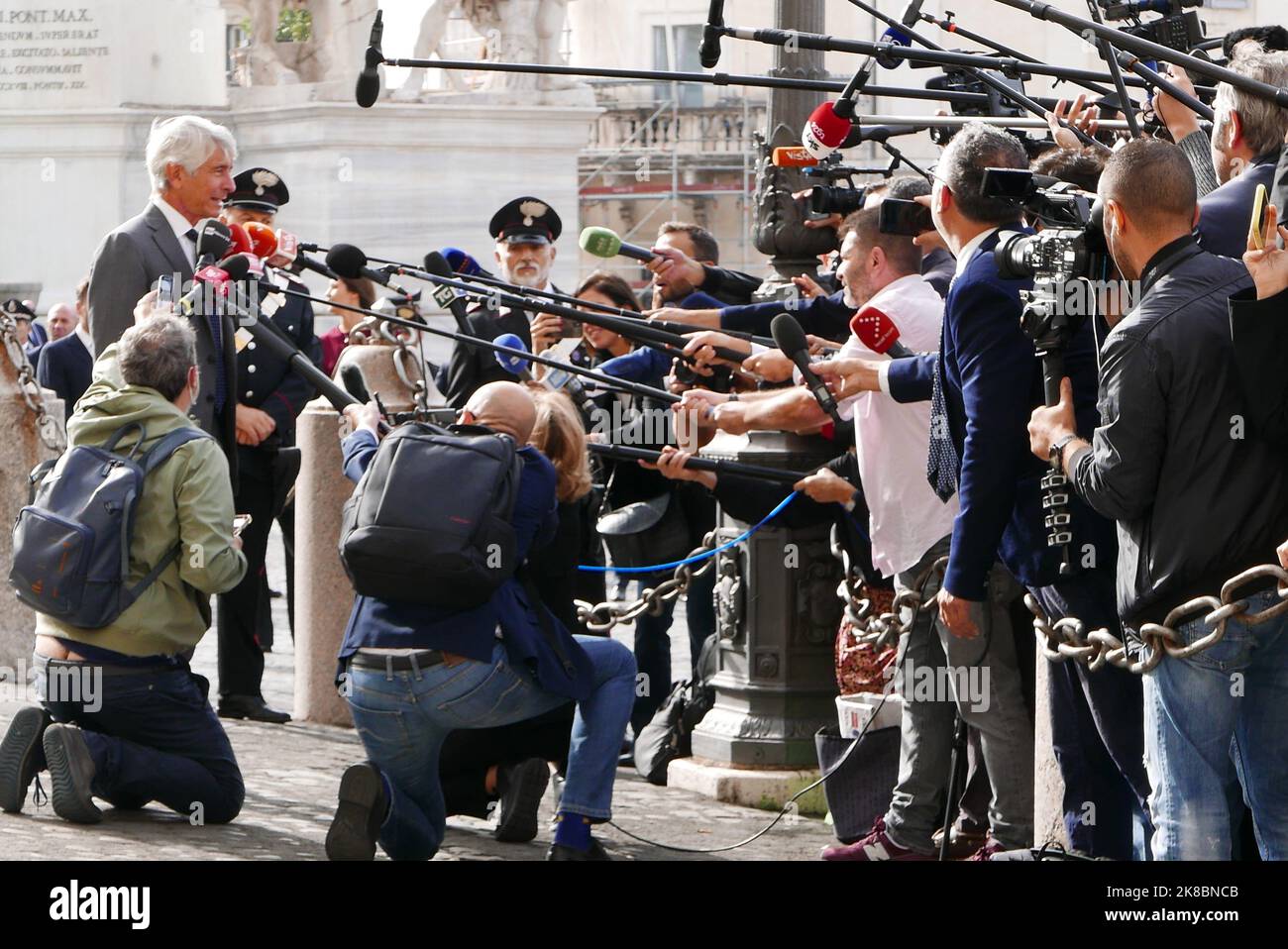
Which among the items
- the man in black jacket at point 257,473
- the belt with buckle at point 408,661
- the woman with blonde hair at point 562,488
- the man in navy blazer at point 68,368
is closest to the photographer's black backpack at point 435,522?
the belt with buckle at point 408,661

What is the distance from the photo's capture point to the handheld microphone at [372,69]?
288 inches

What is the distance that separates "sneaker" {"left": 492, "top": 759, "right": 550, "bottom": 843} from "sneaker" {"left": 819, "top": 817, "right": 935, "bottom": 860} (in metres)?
0.86

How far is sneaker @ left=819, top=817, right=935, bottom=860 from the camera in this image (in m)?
6.59

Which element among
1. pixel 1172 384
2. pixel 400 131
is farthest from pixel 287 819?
pixel 400 131

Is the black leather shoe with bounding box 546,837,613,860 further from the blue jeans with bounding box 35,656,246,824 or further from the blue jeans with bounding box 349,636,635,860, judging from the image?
the blue jeans with bounding box 35,656,246,824

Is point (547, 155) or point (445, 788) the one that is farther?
point (547, 155)

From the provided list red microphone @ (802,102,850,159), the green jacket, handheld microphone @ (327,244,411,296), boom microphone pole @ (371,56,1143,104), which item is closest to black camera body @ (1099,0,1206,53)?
Answer: boom microphone pole @ (371,56,1143,104)

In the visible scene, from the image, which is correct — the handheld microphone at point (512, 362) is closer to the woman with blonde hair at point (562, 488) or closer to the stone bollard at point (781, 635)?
the woman with blonde hair at point (562, 488)

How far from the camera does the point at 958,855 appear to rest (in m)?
6.58

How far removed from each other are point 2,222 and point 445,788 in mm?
19435

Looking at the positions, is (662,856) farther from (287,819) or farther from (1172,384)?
(1172,384)

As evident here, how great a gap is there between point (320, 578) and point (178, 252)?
1.45 m

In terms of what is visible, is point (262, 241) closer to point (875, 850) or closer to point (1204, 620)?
point (875, 850)

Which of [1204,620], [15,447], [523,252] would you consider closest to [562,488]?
[1204,620]
